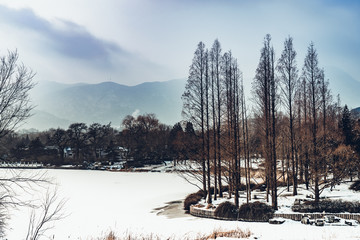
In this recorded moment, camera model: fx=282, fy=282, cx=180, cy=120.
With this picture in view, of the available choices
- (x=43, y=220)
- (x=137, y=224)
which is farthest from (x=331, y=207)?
(x=43, y=220)

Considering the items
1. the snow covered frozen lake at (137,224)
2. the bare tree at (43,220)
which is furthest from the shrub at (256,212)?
Result: the bare tree at (43,220)

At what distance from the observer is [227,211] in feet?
49.1

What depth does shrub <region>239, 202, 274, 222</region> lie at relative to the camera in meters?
13.7

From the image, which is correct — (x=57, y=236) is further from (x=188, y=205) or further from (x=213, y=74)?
(x=213, y=74)

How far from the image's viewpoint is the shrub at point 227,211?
14755mm

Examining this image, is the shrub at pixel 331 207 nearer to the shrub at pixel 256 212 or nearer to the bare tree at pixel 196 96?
the shrub at pixel 256 212

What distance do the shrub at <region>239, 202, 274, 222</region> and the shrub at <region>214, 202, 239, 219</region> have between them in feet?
1.69

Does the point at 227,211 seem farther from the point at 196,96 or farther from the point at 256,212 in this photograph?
the point at 196,96

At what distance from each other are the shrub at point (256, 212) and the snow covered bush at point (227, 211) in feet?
1.63

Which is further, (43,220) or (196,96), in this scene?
(196,96)

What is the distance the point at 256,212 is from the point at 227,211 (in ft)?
5.23

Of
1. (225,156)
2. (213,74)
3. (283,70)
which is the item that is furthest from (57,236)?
(283,70)

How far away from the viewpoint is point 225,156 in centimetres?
1855

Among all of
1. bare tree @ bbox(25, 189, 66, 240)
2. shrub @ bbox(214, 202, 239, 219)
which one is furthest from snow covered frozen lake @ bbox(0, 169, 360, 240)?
shrub @ bbox(214, 202, 239, 219)
